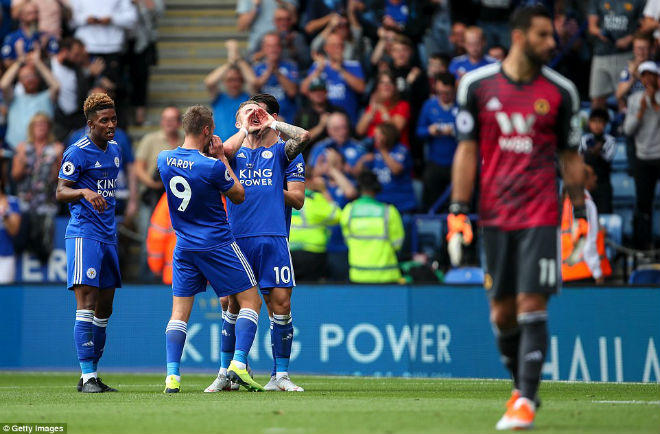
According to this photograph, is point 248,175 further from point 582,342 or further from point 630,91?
point 630,91

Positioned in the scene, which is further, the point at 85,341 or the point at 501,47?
the point at 501,47

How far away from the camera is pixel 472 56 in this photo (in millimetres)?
18594

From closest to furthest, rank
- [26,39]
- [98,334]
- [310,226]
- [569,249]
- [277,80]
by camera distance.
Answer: [98,334], [569,249], [310,226], [277,80], [26,39]

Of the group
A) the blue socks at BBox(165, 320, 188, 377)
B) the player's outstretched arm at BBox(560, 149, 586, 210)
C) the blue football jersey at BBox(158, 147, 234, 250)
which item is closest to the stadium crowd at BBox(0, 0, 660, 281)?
the blue football jersey at BBox(158, 147, 234, 250)

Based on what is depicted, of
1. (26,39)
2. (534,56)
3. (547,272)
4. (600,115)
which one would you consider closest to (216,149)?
(534,56)

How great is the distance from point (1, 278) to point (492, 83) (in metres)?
11.8

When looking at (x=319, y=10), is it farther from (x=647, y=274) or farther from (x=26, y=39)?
(x=647, y=274)

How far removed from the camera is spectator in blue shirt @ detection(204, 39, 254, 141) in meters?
19.2

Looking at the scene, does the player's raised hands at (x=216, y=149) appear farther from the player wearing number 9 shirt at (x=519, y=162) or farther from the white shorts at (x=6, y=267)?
the white shorts at (x=6, y=267)

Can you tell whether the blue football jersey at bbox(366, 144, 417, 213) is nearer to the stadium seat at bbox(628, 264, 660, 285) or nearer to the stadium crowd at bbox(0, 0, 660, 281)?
the stadium crowd at bbox(0, 0, 660, 281)

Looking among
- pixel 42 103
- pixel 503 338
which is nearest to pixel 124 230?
pixel 42 103

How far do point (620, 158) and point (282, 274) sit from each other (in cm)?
780

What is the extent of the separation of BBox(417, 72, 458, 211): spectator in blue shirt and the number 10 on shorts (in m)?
6.98

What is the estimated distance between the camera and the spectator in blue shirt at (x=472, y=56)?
18.5 m
